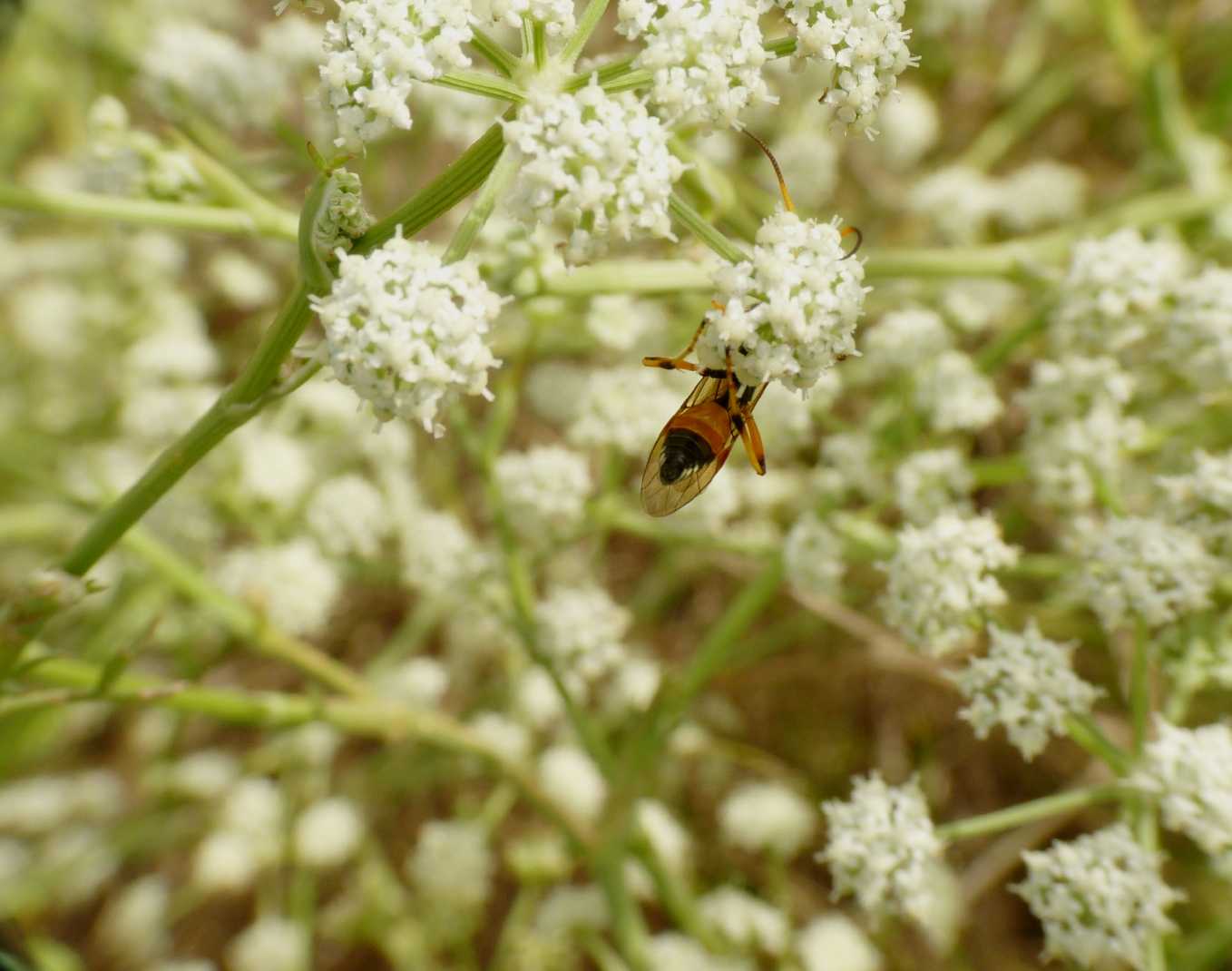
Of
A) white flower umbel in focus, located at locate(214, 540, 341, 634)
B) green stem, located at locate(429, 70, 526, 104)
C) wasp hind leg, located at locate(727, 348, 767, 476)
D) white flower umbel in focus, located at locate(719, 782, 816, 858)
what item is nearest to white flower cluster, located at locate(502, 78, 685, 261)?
green stem, located at locate(429, 70, 526, 104)

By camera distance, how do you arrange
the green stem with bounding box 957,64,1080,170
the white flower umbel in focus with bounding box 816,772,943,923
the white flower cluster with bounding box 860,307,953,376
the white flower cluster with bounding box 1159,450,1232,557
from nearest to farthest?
1. the white flower umbel in focus with bounding box 816,772,943,923
2. the white flower cluster with bounding box 1159,450,1232,557
3. the white flower cluster with bounding box 860,307,953,376
4. the green stem with bounding box 957,64,1080,170

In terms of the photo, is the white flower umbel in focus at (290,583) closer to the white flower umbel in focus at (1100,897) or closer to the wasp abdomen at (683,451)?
the wasp abdomen at (683,451)

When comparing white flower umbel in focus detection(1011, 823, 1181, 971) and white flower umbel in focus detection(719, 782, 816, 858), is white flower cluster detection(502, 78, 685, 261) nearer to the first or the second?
white flower umbel in focus detection(1011, 823, 1181, 971)

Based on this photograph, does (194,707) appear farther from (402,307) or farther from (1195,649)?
(1195,649)

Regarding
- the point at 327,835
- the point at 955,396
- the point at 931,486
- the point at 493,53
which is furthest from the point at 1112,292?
the point at 327,835

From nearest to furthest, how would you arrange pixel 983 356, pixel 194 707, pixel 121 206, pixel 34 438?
pixel 121 206
pixel 194 707
pixel 983 356
pixel 34 438

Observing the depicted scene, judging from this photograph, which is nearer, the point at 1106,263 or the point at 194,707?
the point at 194,707

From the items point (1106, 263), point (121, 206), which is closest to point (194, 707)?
point (121, 206)
